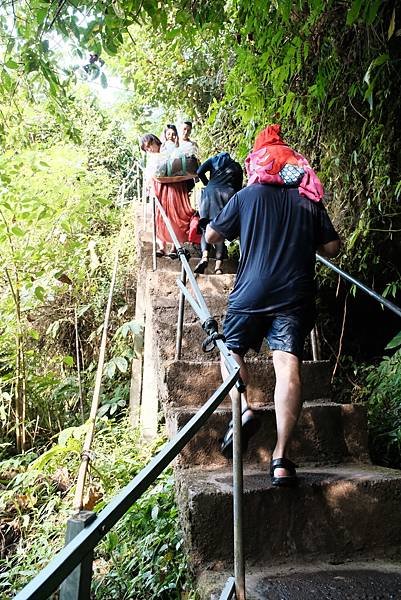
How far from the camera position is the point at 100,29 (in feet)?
10.2

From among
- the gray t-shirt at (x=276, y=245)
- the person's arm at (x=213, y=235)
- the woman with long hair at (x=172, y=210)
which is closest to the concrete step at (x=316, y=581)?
the gray t-shirt at (x=276, y=245)

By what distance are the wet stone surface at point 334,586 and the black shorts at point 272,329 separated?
93 centimetres

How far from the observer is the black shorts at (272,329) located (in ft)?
8.48

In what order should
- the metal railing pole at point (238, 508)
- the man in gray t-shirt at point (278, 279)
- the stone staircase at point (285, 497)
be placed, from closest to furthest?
the metal railing pole at point (238, 508), the stone staircase at point (285, 497), the man in gray t-shirt at point (278, 279)

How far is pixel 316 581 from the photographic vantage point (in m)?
2.09

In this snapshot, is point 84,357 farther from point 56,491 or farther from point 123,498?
point 123,498

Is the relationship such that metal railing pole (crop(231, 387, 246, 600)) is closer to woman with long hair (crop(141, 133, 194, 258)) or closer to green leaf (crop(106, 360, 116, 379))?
green leaf (crop(106, 360, 116, 379))

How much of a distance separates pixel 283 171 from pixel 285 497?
158 centimetres

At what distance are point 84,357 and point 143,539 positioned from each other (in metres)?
4.19

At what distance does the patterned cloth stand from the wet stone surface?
1703mm

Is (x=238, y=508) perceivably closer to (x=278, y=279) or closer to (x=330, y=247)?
(x=278, y=279)

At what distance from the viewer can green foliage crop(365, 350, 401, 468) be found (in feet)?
11.5

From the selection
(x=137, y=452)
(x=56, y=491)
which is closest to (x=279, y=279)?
(x=137, y=452)

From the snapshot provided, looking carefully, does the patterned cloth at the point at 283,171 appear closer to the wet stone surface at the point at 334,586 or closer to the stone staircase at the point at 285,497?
the stone staircase at the point at 285,497
